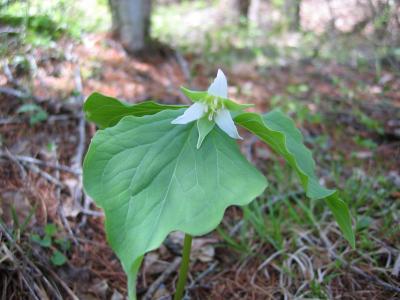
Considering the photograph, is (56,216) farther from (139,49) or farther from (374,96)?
(374,96)

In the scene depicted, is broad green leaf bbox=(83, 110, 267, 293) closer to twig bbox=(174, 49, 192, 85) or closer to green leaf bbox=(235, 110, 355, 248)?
green leaf bbox=(235, 110, 355, 248)

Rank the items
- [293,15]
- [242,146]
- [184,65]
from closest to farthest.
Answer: [242,146] < [184,65] < [293,15]

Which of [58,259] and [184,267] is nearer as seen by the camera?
[184,267]

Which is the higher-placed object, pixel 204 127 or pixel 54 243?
pixel 204 127

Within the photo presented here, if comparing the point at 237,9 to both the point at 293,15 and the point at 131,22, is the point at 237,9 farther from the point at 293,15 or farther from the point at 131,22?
the point at 131,22

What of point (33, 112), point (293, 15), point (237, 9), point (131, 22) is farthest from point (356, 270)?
point (237, 9)

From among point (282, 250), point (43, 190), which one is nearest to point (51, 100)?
point (43, 190)

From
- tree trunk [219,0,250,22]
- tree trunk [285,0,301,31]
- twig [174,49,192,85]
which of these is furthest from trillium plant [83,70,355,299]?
tree trunk [219,0,250,22]
